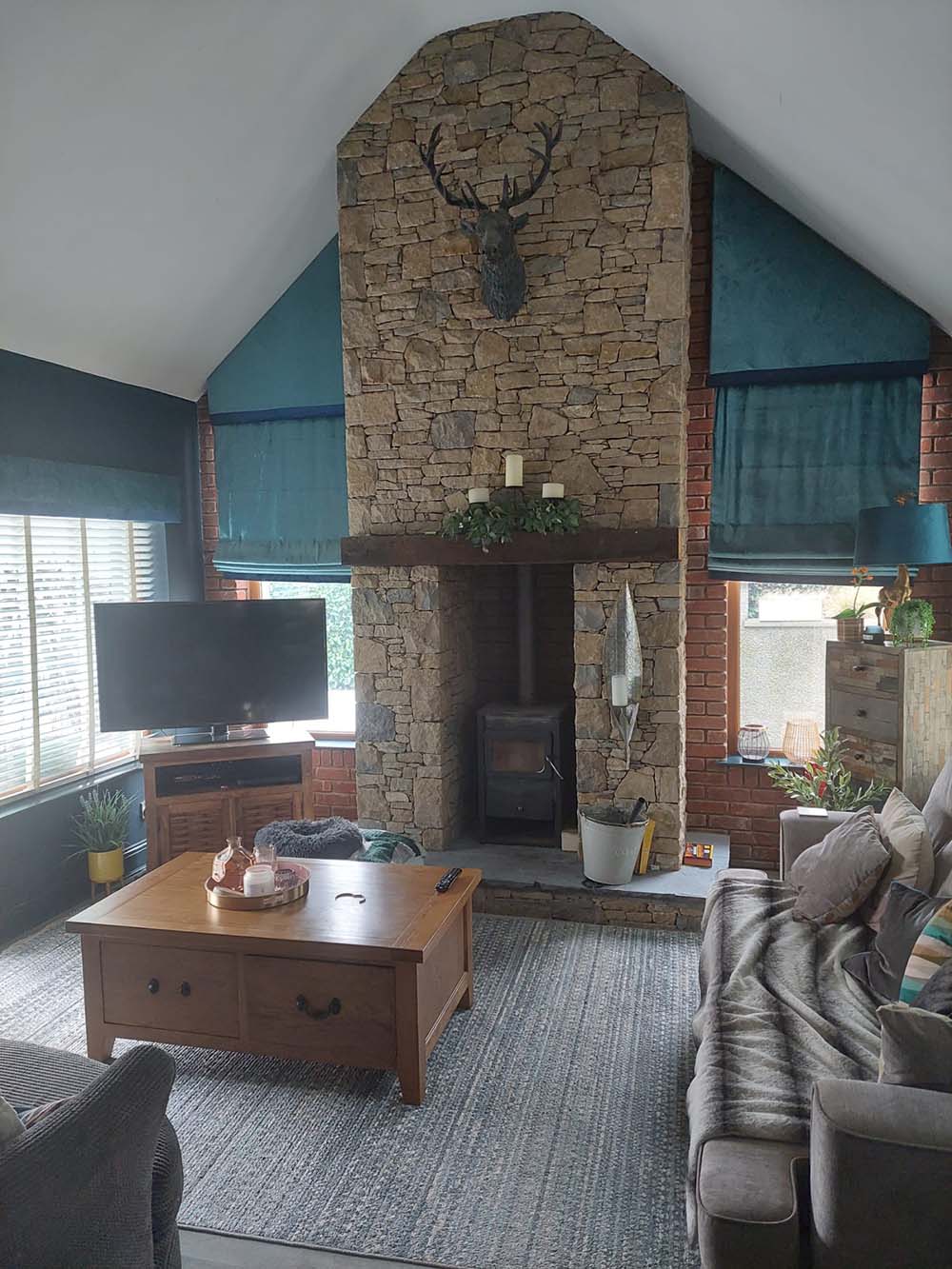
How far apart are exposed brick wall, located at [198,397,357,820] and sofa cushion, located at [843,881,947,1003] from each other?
3551mm

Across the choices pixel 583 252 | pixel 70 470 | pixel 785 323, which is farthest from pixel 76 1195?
pixel 785 323

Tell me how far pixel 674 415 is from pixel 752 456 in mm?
699

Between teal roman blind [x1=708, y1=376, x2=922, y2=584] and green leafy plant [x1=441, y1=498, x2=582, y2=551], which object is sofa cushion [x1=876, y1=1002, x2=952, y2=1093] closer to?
green leafy plant [x1=441, y1=498, x2=582, y2=551]

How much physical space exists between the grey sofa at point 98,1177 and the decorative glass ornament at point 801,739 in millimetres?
3773

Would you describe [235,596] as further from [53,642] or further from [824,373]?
[824,373]

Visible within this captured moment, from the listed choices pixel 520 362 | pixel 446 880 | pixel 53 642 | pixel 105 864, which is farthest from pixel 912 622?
pixel 53 642

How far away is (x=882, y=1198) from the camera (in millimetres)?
1911

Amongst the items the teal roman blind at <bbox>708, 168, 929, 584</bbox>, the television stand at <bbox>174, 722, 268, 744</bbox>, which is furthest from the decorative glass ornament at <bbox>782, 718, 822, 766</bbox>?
the television stand at <bbox>174, 722, 268, 744</bbox>

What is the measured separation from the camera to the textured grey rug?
2570mm

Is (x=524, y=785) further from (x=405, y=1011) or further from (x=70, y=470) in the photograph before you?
(x=70, y=470)

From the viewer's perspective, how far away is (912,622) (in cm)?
436

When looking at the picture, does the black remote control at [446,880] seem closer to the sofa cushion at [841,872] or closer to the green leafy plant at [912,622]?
the sofa cushion at [841,872]

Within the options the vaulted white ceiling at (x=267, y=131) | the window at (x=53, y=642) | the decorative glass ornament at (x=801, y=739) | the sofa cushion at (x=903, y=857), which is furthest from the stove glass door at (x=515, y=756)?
the vaulted white ceiling at (x=267, y=131)

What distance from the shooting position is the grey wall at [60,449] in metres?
4.58
